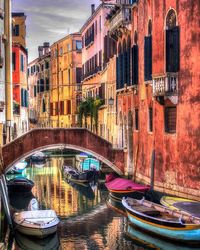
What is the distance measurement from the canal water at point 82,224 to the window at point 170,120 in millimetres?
3960

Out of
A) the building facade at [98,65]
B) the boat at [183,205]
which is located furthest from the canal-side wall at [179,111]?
the building facade at [98,65]

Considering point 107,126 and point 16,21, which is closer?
point 107,126

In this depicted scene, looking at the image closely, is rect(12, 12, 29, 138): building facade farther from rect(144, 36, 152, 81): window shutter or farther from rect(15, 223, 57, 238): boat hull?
rect(15, 223, 57, 238): boat hull

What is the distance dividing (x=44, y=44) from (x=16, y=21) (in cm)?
3212

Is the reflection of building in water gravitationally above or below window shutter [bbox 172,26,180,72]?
below

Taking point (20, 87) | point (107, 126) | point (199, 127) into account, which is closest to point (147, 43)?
point (199, 127)

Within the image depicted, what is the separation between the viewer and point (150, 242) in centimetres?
1859

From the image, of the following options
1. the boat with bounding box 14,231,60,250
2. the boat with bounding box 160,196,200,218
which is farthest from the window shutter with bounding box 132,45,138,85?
the boat with bounding box 14,231,60,250

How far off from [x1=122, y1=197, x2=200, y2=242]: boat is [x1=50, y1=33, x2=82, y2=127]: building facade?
35381 mm

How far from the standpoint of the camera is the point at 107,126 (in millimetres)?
39469

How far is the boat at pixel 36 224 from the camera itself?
61.9ft

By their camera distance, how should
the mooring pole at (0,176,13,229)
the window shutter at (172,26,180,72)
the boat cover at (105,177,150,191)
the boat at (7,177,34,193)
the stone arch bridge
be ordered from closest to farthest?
the mooring pole at (0,176,13,229) → the window shutter at (172,26,180,72) → the boat cover at (105,177,150,191) → the boat at (7,177,34,193) → the stone arch bridge

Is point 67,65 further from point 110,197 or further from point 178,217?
point 178,217

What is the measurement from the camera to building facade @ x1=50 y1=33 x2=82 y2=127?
58094mm
